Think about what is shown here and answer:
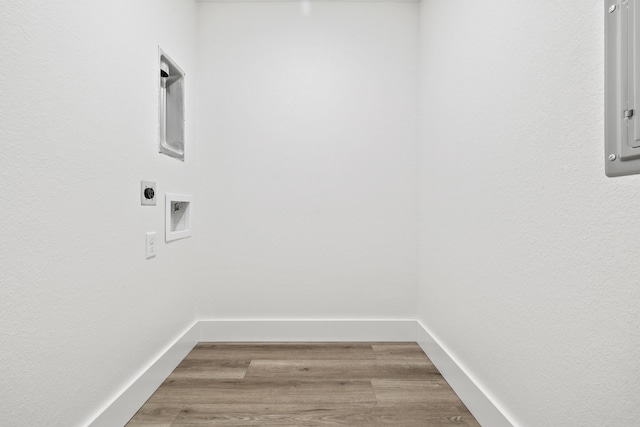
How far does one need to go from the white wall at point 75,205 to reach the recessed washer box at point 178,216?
3.9 inches

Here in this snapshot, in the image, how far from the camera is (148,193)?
60.9 inches

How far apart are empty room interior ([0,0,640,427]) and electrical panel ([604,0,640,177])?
14mm

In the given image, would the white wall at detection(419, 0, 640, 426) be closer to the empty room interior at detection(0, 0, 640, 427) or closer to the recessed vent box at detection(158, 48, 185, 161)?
the empty room interior at detection(0, 0, 640, 427)

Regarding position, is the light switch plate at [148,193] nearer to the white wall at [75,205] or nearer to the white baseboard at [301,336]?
the white wall at [75,205]

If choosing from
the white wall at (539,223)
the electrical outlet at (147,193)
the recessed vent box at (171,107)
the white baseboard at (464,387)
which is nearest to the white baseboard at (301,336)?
the white baseboard at (464,387)

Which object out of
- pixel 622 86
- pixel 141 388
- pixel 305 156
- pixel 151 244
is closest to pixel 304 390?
pixel 141 388

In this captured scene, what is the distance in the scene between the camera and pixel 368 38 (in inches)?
88.7

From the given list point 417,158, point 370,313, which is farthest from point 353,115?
point 370,313

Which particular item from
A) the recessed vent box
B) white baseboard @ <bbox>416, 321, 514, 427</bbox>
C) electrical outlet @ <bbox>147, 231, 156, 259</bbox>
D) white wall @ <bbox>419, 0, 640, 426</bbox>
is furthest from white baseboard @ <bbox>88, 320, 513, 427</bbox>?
the recessed vent box

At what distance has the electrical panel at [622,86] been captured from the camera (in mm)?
728

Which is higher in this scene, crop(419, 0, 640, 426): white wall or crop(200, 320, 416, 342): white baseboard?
crop(419, 0, 640, 426): white wall

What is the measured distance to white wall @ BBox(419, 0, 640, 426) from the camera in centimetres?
79

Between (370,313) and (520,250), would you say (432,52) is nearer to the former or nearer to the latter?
(520,250)

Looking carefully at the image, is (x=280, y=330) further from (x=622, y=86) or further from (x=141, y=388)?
(x=622, y=86)
